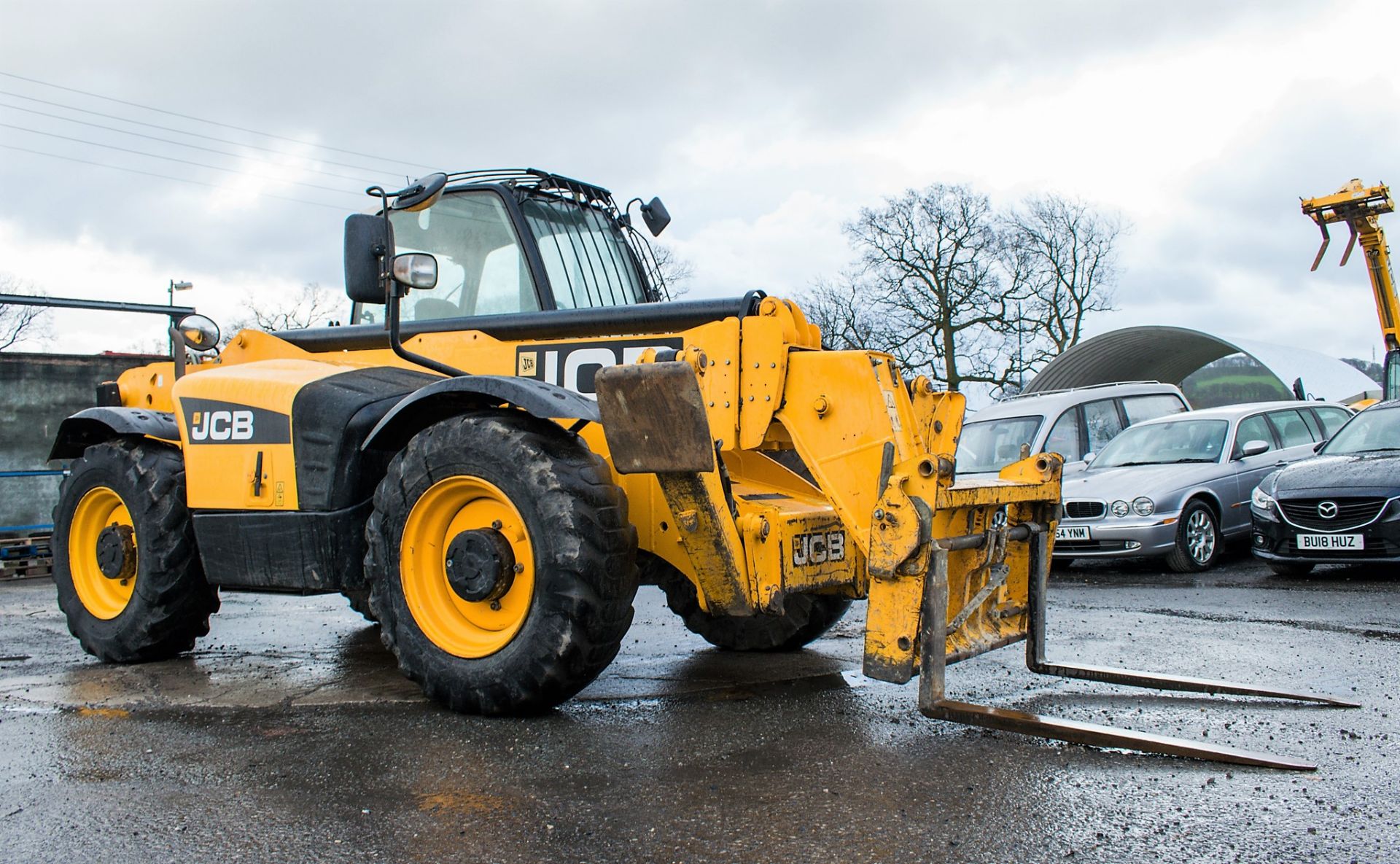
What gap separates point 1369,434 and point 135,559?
10369 millimetres

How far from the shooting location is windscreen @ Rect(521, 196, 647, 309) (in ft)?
19.0

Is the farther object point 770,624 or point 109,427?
point 109,427

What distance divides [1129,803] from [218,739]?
338 cm

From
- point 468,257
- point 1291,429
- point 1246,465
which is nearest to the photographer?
point 468,257

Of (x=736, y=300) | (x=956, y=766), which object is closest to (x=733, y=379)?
(x=736, y=300)

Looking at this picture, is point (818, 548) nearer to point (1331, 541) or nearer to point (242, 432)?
point (242, 432)

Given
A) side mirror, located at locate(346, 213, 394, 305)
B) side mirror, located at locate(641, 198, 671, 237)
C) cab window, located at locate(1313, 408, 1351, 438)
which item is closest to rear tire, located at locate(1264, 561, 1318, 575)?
cab window, located at locate(1313, 408, 1351, 438)

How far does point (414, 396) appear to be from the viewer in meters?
4.85

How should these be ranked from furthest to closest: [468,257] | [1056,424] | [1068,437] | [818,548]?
[1068,437]
[1056,424]
[468,257]
[818,548]

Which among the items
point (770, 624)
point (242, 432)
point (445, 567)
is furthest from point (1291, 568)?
point (242, 432)

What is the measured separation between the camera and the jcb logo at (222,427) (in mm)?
5551

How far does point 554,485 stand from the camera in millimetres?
4441

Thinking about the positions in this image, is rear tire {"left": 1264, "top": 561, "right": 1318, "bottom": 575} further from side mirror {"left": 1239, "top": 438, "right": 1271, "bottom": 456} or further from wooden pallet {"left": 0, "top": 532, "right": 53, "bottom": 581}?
wooden pallet {"left": 0, "top": 532, "right": 53, "bottom": 581}

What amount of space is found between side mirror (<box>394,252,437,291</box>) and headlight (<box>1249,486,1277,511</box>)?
8.06 m
